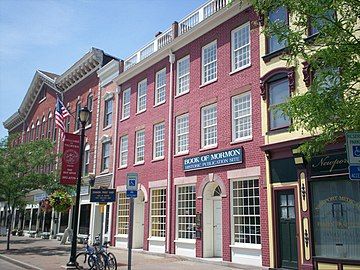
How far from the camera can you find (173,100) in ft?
68.6

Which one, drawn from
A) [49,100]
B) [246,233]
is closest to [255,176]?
[246,233]

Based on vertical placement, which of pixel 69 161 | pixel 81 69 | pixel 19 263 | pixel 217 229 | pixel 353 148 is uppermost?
pixel 81 69

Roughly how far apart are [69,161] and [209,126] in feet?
22.4

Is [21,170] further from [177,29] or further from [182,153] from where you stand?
[177,29]

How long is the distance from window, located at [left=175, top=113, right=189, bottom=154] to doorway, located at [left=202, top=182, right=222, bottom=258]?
2700mm

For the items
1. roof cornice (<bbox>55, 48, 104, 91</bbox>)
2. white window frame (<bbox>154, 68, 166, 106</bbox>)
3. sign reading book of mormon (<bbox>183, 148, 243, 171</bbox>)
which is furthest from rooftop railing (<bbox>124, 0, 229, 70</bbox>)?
sign reading book of mormon (<bbox>183, 148, 243, 171</bbox>)

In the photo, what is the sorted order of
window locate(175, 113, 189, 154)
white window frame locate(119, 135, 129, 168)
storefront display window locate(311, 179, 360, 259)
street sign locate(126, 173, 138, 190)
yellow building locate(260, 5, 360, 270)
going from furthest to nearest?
white window frame locate(119, 135, 129, 168) < window locate(175, 113, 189, 154) < yellow building locate(260, 5, 360, 270) < storefront display window locate(311, 179, 360, 259) < street sign locate(126, 173, 138, 190)

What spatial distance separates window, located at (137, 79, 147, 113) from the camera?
23.8m

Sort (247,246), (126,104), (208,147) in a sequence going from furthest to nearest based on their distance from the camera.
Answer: (126,104), (208,147), (247,246)

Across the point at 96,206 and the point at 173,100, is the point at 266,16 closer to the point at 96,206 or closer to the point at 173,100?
the point at 173,100

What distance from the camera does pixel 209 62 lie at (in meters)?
19.1

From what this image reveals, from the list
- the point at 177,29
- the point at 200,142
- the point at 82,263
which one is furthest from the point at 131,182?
the point at 177,29

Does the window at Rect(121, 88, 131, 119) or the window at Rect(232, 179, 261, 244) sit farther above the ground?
the window at Rect(121, 88, 131, 119)

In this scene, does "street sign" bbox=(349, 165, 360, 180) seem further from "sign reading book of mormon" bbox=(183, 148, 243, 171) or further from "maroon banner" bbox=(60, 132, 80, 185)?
"maroon banner" bbox=(60, 132, 80, 185)
